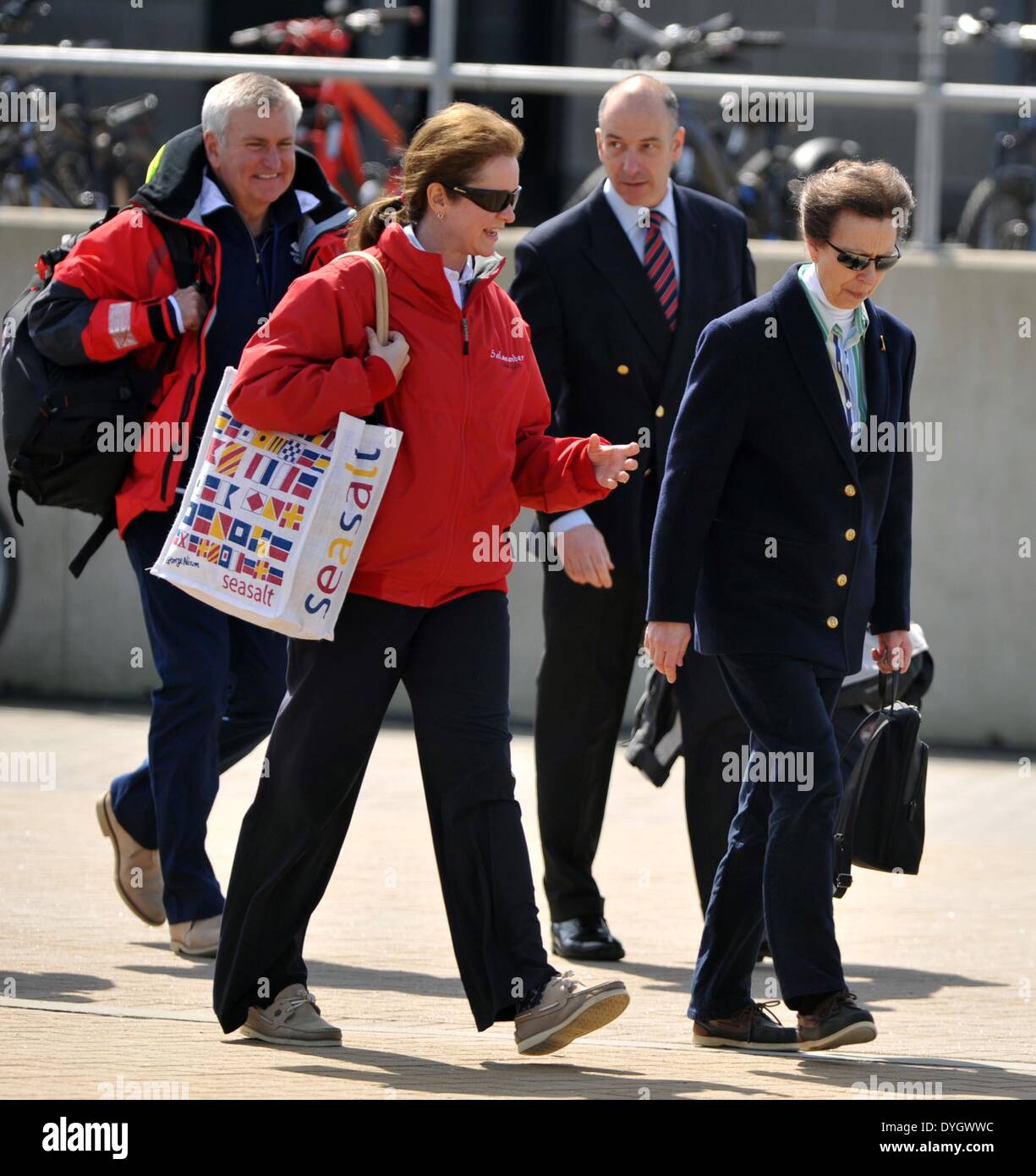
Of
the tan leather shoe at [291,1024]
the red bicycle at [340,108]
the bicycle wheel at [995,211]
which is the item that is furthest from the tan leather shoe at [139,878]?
the bicycle wheel at [995,211]

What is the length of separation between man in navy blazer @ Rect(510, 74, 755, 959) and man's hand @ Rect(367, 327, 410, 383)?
64.0 inches

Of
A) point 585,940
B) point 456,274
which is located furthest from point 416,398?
point 585,940

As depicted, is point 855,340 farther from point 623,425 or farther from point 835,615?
point 623,425

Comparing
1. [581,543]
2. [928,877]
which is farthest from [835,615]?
[928,877]

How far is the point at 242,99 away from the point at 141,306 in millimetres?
620

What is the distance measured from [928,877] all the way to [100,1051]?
11.6 feet

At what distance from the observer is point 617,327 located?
6.55 meters

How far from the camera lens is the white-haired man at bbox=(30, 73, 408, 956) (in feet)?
20.2

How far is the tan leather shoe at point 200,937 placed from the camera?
6.21 meters

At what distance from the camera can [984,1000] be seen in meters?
6.11

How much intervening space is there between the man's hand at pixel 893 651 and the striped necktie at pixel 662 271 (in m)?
1.33

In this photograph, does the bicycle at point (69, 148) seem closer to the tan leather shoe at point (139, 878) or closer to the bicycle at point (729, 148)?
the bicycle at point (729, 148)

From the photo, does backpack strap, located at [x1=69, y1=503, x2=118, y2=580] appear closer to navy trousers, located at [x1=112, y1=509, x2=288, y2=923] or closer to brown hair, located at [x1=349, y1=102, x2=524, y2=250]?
navy trousers, located at [x1=112, y1=509, x2=288, y2=923]
